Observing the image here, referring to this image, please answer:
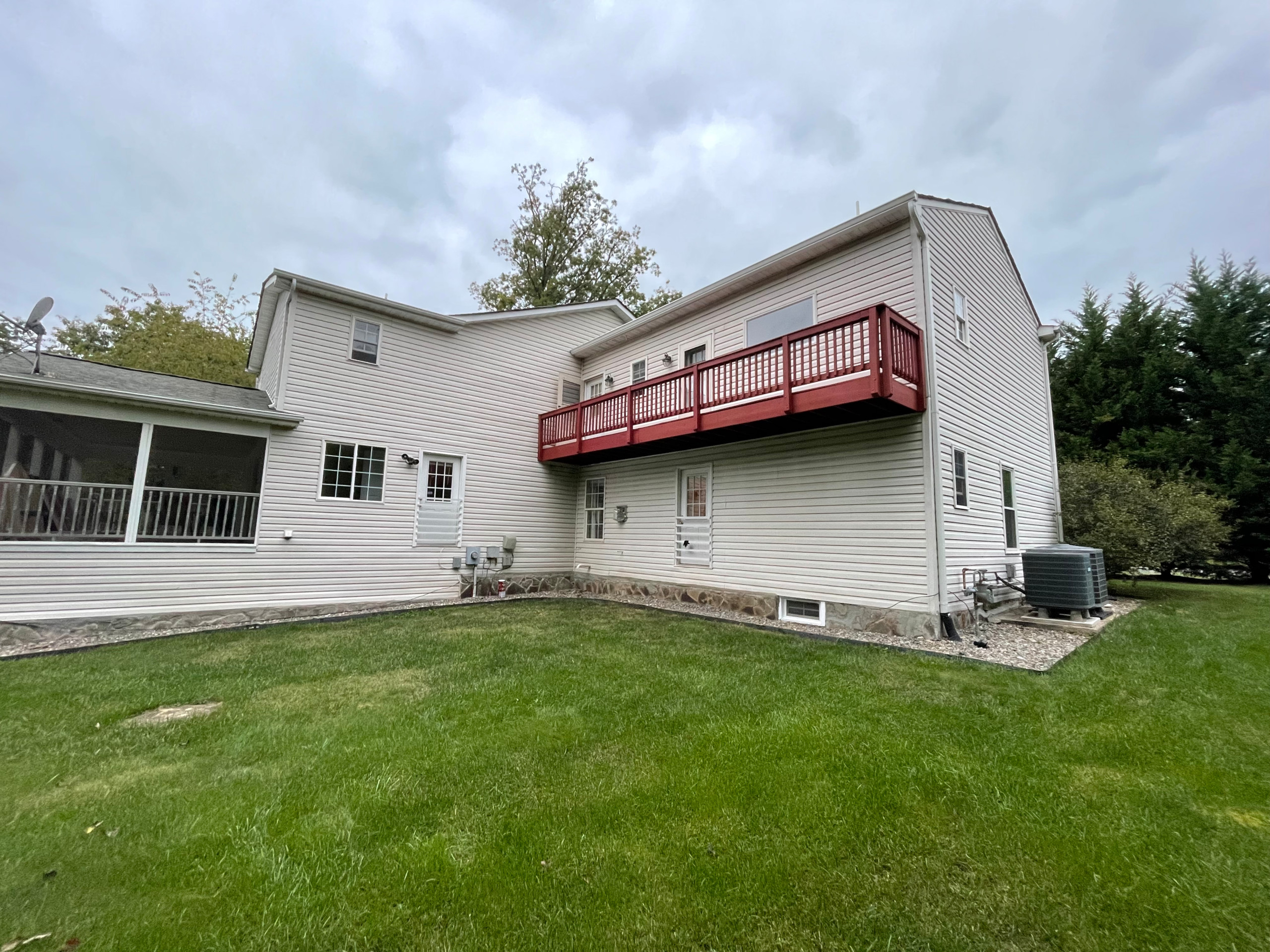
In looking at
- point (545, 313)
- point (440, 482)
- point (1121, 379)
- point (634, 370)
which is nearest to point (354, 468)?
point (440, 482)

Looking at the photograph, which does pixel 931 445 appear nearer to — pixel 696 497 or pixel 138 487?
pixel 696 497

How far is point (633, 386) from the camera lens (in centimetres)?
937

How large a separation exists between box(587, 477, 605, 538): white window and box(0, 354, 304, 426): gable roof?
6.11 m

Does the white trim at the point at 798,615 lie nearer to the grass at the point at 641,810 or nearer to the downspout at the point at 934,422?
the downspout at the point at 934,422

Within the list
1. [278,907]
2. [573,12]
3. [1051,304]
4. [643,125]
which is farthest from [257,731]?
[1051,304]

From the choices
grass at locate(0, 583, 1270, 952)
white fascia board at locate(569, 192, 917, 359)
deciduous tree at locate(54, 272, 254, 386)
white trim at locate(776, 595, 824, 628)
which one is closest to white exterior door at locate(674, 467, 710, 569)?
white trim at locate(776, 595, 824, 628)

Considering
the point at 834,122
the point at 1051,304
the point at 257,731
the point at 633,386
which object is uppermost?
the point at 834,122

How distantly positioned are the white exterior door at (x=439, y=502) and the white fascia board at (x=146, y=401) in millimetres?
2516

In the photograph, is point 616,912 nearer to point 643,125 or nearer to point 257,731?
point 257,731

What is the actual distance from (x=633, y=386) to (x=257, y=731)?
24.1 feet

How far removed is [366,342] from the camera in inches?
385

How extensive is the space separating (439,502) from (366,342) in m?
3.53

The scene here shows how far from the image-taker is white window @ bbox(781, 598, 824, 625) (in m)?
7.59

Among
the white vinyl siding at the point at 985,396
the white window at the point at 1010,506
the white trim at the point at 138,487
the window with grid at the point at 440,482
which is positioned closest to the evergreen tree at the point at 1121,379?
the white vinyl siding at the point at 985,396
